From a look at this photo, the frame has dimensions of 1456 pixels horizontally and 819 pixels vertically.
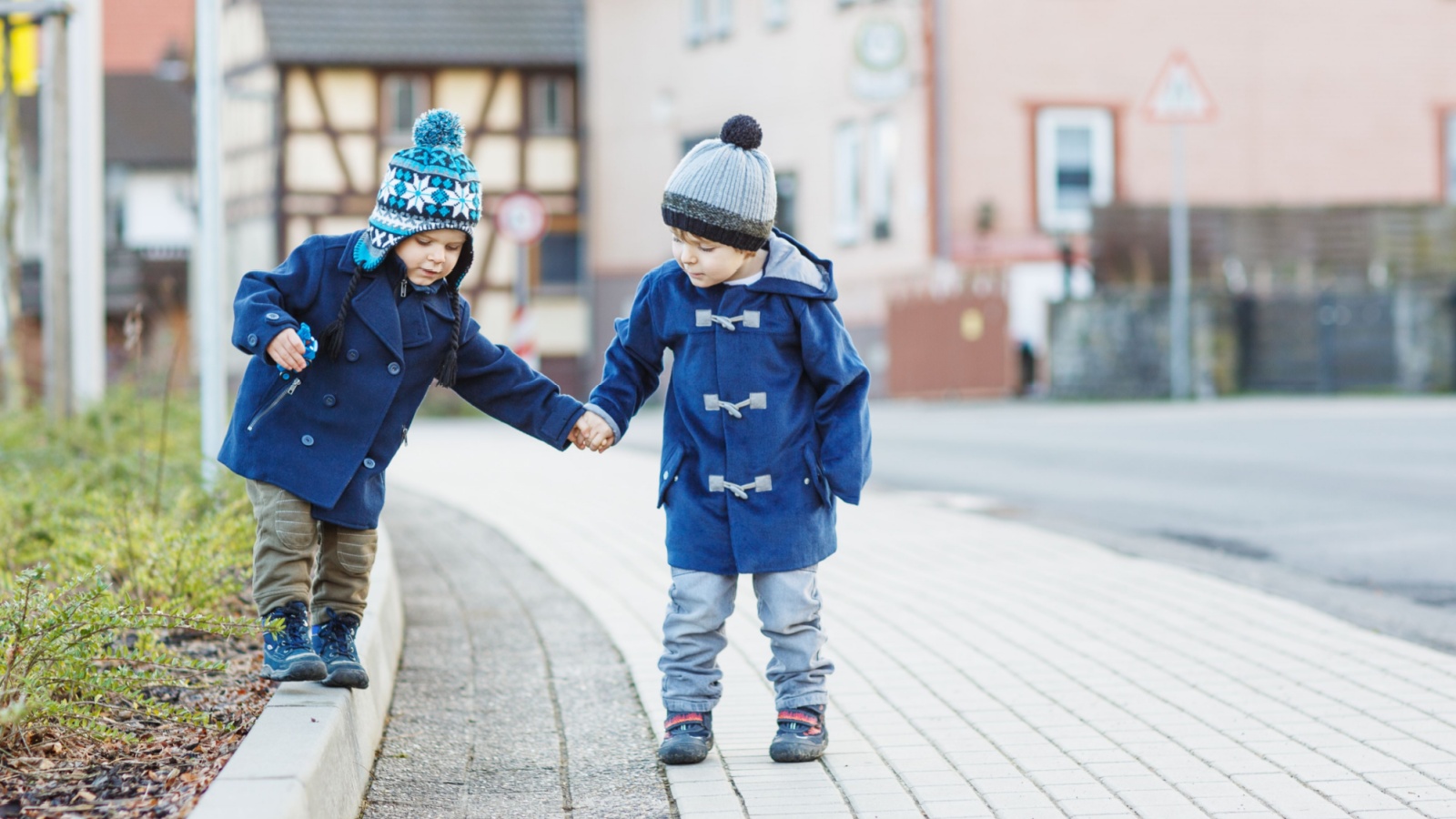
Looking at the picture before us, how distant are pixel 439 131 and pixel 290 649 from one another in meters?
1.26

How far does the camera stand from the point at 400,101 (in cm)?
3331

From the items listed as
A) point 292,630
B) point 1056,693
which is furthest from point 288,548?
point 1056,693

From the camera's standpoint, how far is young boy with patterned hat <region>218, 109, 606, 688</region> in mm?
4258

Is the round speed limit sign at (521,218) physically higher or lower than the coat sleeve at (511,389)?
higher

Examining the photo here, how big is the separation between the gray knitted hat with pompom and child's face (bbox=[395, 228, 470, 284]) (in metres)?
0.51

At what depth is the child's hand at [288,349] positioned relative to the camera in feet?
13.4

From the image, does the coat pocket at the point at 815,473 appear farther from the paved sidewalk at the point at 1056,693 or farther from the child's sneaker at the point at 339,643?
the child's sneaker at the point at 339,643

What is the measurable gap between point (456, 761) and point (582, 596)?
8.78ft

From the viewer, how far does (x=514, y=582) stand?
7617 millimetres

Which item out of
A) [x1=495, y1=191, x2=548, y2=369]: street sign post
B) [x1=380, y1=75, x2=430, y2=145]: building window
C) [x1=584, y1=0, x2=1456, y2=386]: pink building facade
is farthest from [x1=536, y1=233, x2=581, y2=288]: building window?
[x1=495, y1=191, x2=548, y2=369]: street sign post

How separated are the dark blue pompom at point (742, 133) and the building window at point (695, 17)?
28.1 metres

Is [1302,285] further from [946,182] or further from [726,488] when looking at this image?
[726,488]

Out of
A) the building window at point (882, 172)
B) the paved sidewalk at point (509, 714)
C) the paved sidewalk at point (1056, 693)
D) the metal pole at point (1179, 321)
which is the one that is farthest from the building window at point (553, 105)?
the paved sidewalk at point (509, 714)

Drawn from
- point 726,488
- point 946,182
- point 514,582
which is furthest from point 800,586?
point 946,182
